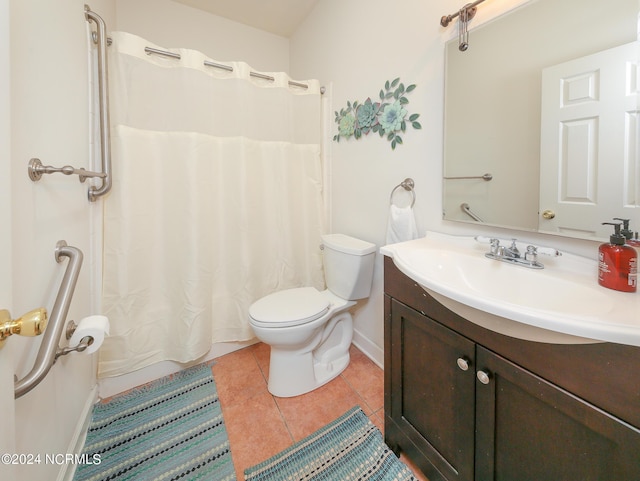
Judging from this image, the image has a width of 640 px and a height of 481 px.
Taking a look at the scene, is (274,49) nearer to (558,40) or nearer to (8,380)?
(558,40)

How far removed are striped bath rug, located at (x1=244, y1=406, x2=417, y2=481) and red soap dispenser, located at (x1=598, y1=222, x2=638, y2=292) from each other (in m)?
0.95

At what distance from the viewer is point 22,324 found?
19.3 inches

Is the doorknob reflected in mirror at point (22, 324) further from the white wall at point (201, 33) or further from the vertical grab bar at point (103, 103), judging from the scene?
the white wall at point (201, 33)

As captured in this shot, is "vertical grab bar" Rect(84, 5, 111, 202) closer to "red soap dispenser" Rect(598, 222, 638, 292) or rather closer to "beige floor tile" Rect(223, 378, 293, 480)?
"beige floor tile" Rect(223, 378, 293, 480)

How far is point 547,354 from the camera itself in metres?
0.57

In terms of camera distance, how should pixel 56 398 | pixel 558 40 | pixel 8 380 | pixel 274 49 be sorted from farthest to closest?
pixel 274 49
pixel 56 398
pixel 558 40
pixel 8 380

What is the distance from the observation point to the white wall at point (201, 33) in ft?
5.53

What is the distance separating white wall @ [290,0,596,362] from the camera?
3.80 ft

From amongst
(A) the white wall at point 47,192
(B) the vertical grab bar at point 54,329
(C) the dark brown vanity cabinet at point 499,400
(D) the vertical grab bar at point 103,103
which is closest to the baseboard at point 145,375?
(A) the white wall at point 47,192

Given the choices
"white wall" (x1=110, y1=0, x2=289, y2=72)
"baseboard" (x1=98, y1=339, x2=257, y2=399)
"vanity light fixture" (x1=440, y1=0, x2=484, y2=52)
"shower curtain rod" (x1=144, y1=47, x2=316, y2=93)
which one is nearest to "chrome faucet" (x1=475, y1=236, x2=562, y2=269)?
"vanity light fixture" (x1=440, y1=0, x2=484, y2=52)

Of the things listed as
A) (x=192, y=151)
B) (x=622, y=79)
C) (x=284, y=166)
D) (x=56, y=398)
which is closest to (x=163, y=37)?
(x=192, y=151)

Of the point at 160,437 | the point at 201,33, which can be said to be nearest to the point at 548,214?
the point at 160,437

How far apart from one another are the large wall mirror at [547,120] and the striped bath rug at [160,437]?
1.44 m

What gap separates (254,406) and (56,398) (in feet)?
2.59
